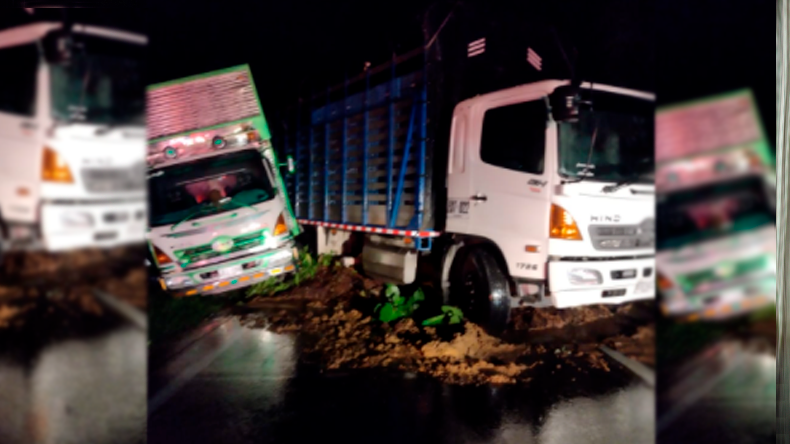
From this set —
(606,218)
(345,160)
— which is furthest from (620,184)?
(345,160)

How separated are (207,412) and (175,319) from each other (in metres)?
2.75

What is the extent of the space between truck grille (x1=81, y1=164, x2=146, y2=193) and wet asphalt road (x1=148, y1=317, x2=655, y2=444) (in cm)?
175

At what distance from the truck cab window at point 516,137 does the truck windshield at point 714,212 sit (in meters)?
1.32

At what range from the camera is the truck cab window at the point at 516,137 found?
15.3 feet

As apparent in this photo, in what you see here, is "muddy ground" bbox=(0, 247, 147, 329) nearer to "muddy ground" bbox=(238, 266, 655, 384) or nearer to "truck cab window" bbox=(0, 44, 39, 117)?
"truck cab window" bbox=(0, 44, 39, 117)

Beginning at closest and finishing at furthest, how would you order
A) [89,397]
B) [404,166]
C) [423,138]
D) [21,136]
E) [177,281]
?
[89,397]
[21,136]
[423,138]
[404,166]
[177,281]

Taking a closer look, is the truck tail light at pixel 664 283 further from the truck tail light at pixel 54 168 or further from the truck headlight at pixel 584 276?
the truck tail light at pixel 54 168

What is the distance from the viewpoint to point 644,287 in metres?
4.82

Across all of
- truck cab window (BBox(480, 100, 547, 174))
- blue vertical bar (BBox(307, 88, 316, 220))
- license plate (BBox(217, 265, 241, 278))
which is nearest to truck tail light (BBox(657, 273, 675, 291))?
truck cab window (BBox(480, 100, 547, 174))

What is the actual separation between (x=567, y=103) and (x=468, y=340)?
237cm

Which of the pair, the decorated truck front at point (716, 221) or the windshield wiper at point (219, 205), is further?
the windshield wiper at point (219, 205)

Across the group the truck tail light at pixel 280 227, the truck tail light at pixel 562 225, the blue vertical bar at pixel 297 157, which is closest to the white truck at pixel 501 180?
→ the truck tail light at pixel 562 225

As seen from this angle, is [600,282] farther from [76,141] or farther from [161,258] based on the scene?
[161,258]

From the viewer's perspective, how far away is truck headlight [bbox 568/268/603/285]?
4.55 metres
